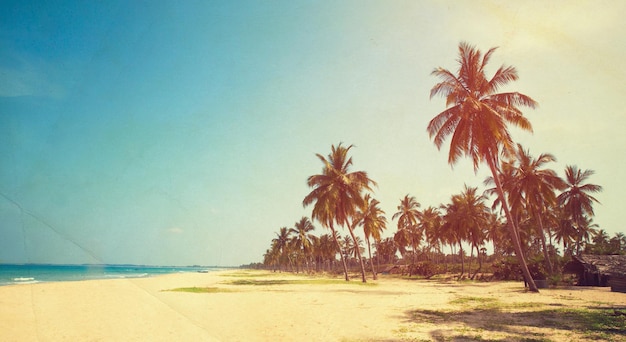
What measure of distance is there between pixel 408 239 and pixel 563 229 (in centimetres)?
2508

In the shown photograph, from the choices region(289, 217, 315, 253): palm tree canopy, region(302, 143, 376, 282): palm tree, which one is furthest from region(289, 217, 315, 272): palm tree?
region(302, 143, 376, 282): palm tree

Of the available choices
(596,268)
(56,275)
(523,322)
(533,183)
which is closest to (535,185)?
(533,183)

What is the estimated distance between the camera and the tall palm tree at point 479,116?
19219 millimetres

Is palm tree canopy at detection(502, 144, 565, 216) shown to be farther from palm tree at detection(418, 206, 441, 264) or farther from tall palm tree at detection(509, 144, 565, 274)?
palm tree at detection(418, 206, 441, 264)

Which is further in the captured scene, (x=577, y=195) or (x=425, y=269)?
(x=425, y=269)

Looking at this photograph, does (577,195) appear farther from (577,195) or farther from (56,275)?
(56,275)

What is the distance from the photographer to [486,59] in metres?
20.4

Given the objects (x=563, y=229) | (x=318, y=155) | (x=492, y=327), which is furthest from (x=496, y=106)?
(x=563, y=229)

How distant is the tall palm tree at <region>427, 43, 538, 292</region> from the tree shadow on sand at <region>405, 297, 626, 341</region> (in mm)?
8273

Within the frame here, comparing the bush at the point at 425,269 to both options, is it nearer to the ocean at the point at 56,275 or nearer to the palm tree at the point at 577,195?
the palm tree at the point at 577,195

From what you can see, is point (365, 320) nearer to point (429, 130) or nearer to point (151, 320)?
point (151, 320)

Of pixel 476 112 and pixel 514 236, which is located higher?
pixel 476 112

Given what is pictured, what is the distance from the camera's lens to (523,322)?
10.0 m

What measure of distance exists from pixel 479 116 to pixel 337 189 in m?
16.0
